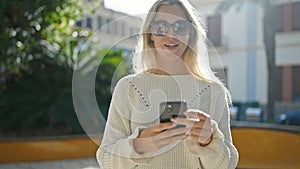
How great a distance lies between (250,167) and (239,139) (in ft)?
2.62

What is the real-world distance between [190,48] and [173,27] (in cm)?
10

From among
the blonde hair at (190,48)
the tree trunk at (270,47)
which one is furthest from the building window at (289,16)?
the blonde hair at (190,48)

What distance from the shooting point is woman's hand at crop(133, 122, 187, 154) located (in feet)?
3.68

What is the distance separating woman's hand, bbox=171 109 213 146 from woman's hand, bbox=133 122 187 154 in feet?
0.07

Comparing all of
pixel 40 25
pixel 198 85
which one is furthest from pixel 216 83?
pixel 40 25

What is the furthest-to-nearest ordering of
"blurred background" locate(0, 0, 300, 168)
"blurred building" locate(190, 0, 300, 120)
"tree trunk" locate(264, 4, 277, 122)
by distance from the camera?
"blurred building" locate(190, 0, 300, 120) → "tree trunk" locate(264, 4, 277, 122) → "blurred background" locate(0, 0, 300, 168)

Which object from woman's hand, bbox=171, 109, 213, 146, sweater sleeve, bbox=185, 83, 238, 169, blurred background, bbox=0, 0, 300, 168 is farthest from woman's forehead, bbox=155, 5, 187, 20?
blurred background, bbox=0, 0, 300, 168

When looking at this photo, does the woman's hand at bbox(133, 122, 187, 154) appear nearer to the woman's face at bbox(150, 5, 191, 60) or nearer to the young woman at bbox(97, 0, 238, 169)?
the young woman at bbox(97, 0, 238, 169)

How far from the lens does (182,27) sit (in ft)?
4.45

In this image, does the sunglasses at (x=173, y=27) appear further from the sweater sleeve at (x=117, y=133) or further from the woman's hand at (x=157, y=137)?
the woman's hand at (x=157, y=137)

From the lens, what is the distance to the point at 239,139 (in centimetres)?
730

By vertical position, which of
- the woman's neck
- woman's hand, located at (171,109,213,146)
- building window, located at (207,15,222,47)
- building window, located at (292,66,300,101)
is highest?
the woman's neck

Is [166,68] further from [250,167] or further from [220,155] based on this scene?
[250,167]

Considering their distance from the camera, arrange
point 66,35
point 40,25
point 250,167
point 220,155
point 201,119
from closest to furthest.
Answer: point 201,119 < point 220,155 < point 250,167 < point 40,25 < point 66,35
